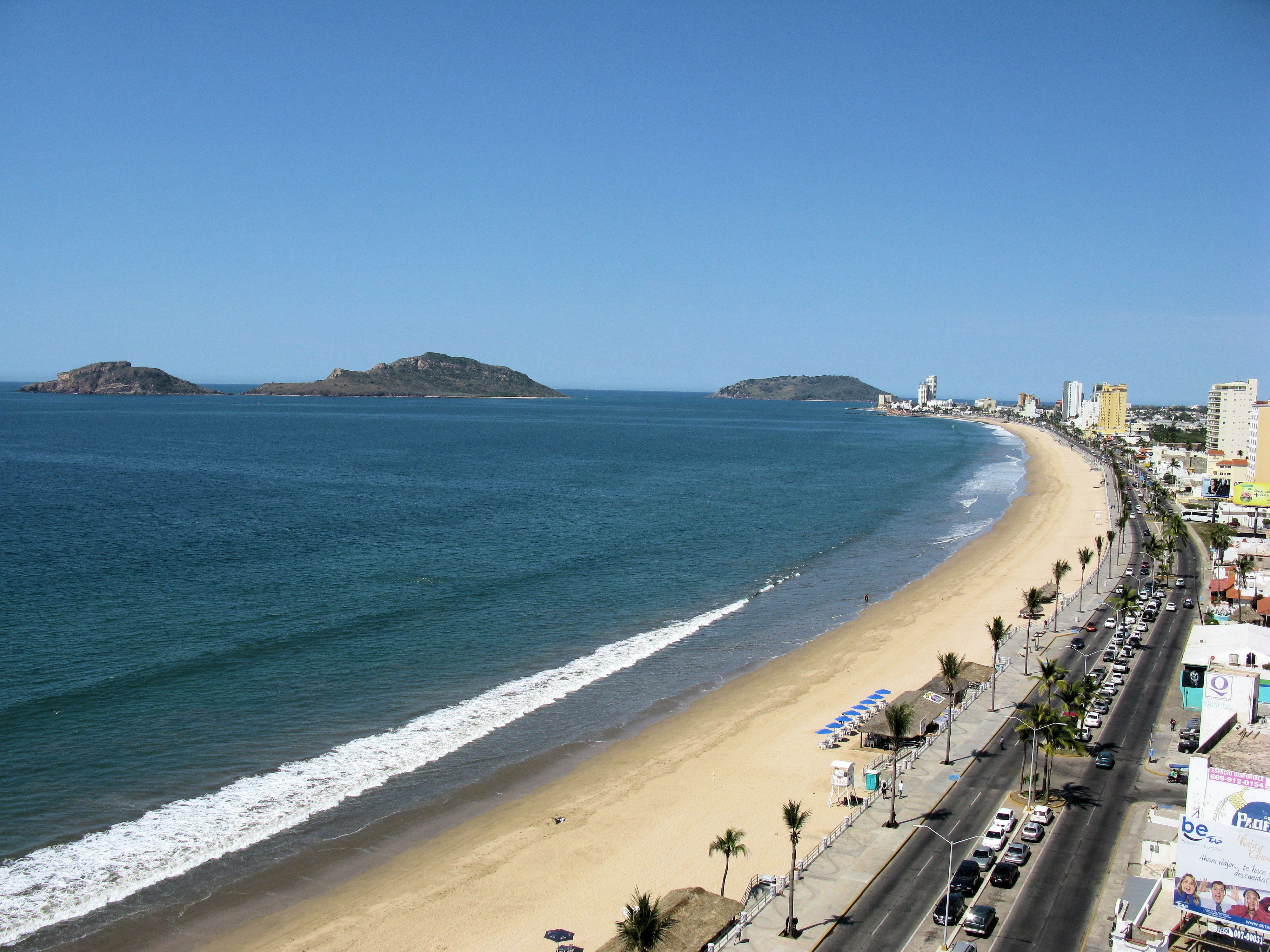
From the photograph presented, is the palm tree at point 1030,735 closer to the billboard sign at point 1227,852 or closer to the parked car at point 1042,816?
the parked car at point 1042,816

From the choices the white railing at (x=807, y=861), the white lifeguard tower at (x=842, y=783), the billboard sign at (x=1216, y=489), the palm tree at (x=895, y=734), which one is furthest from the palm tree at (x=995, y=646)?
the billboard sign at (x=1216, y=489)

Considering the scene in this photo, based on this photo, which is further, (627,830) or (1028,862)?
(627,830)

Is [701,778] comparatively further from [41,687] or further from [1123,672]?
[41,687]

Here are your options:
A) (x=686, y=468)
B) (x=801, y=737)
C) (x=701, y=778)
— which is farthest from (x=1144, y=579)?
(x=686, y=468)

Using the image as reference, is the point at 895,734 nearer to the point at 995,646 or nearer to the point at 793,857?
the point at 793,857

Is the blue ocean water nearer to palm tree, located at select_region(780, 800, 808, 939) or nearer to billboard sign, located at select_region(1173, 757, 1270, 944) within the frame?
palm tree, located at select_region(780, 800, 808, 939)

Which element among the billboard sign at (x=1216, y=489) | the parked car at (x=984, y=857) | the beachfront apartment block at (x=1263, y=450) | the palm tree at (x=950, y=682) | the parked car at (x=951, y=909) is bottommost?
the parked car at (x=951, y=909)

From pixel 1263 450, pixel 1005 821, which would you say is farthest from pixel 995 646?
pixel 1263 450
